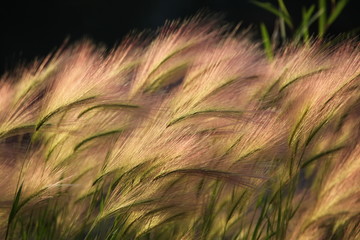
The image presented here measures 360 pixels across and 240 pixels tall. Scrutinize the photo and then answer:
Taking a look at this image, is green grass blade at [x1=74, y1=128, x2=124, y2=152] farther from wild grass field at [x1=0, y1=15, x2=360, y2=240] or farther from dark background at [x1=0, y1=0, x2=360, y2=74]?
dark background at [x1=0, y1=0, x2=360, y2=74]

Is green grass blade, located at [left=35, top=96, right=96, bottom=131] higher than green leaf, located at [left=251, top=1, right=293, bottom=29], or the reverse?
green leaf, located at [left=251, top=1, right=293, bottom=29]

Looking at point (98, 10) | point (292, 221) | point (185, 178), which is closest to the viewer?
point (185, 178)

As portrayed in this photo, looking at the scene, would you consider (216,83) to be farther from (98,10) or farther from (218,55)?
(98,10)

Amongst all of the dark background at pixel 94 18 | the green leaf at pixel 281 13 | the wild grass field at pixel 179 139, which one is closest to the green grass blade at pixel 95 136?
the wild grass field at pixel 179 139

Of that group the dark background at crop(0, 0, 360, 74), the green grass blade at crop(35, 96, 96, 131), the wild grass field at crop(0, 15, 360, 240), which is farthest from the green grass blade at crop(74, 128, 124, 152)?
the dark background at crop(0, 0, 360, 74)

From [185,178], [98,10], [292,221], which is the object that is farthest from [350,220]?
[98,10]

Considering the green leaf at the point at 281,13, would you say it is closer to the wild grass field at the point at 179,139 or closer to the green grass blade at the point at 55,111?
the wild grass field at the point at 179,139

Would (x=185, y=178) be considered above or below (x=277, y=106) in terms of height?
below
